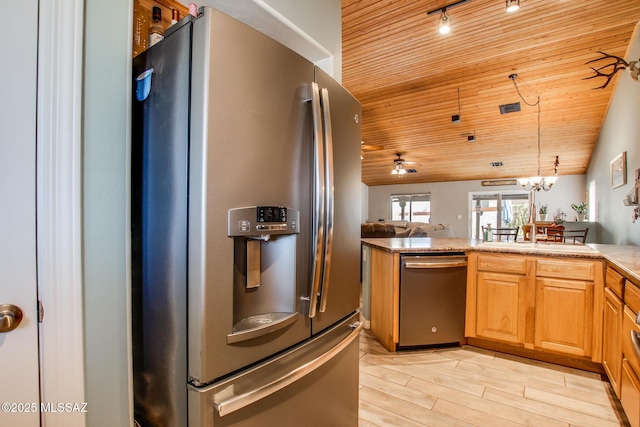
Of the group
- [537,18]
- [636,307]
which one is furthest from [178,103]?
[537,18]

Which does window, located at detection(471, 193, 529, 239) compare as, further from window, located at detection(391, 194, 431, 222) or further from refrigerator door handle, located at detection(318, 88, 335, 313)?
refrigerator door handle, located at detection(318, 88, 335, 313)

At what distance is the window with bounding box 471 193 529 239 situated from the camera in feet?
30.0

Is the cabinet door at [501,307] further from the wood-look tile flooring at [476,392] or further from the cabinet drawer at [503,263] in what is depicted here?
the wood-look tile flooring at [476,392]

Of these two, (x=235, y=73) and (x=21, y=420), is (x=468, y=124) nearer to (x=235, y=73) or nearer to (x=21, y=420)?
(x=235, y=73)

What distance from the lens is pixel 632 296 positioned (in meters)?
1.55

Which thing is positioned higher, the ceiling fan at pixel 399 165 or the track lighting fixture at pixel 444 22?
the track lighting fixture at pixel 444 22

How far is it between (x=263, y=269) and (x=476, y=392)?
190 cm

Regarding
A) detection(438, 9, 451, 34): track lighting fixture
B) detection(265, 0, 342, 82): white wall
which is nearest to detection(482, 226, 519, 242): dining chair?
detection(438, 9, 451, 34): track lighting fixture

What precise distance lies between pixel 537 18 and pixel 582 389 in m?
3.69

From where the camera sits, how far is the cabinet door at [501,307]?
2.44m

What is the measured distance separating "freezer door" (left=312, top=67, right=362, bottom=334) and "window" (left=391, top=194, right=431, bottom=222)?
9493 mm

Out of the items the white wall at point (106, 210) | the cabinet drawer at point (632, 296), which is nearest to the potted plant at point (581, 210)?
the cabinet drawer at point (632, 296)

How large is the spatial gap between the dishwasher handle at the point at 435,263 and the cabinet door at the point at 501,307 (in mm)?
217

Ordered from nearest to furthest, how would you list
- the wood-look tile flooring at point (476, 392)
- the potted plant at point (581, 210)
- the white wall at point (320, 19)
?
the white wall at point (320, 19) < the wood-look tile flooring at point (476, 392) < the potted plant at point (581, 210)
